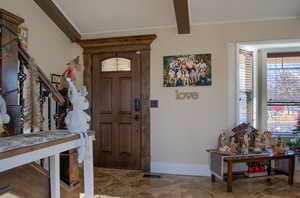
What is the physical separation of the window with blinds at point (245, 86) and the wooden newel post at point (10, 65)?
131 inches

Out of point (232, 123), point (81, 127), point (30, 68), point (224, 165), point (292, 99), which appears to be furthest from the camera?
point (292, 99)

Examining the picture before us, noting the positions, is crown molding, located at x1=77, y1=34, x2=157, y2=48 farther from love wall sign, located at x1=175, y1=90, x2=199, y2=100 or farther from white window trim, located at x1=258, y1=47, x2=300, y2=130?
white window trim, located at x1=258, y1=47, x2=300, y2=130

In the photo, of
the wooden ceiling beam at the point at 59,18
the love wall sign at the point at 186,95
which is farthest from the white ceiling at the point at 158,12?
the love wall sign at the point at 186,95

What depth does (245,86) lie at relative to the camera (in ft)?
13.1

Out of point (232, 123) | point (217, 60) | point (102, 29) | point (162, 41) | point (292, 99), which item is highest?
point (102, 29)

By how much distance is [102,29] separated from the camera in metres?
4.19

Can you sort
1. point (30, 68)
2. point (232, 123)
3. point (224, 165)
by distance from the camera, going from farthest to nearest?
point (232, 123) < point (224, 165) < point (30, 68)

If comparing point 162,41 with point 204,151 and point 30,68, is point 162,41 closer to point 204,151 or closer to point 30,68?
point 204,151

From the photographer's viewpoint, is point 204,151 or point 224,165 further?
point 204,151

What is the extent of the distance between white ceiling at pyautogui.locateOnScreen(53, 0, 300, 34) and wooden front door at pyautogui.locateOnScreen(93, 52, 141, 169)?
571mm

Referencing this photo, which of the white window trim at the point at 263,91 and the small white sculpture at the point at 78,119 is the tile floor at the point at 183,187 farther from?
the small white sculpture at the point at 78,119

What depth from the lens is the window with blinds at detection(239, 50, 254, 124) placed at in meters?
3.94

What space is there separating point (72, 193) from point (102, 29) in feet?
9.88

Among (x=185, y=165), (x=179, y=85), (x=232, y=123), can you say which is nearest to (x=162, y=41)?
(x=179, y=85)
